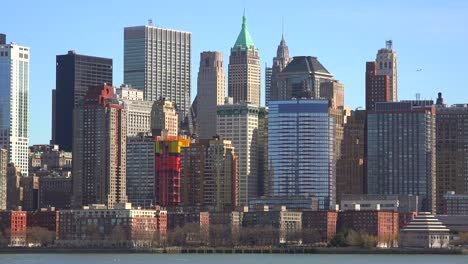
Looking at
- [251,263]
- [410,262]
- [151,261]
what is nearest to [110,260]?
[151,261]

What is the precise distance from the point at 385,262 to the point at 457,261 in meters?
9.93

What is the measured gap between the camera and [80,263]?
190m

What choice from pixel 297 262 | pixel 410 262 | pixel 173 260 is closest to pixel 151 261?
pixel 173 260

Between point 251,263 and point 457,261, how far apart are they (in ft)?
86.1

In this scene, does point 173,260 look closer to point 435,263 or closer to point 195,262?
point 195,262

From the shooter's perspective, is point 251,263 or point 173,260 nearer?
point 251,263

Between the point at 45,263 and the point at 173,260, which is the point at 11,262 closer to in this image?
the point at 45,263

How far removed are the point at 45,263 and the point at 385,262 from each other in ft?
127

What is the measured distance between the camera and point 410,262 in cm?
19200

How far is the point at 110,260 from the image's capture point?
199000mm

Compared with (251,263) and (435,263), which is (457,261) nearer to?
(435,263)

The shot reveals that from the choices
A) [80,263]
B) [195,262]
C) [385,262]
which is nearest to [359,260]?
[385,262]

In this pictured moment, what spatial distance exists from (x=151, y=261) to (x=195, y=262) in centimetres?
611

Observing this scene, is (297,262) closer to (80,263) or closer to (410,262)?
(410,262)
